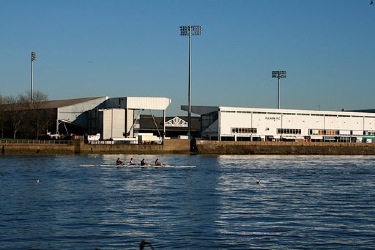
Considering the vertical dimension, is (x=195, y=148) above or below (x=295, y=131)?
below

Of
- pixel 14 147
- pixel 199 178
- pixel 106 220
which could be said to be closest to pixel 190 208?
pixel 106 220

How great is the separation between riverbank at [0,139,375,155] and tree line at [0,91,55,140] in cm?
1479

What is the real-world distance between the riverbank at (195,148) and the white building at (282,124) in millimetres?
5136

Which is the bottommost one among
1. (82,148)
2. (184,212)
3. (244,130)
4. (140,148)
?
(184,212)

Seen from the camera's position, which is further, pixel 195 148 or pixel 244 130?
pixel 244 130

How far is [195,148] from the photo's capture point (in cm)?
13350

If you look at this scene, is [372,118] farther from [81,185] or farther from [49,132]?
[81,185]

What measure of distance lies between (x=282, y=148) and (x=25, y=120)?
5292 centimetres

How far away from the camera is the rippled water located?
30.8 metres

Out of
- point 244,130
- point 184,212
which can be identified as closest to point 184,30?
point 244,130

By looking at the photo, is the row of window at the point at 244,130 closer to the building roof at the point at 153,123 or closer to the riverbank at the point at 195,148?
the riverbank at the point at 195,148

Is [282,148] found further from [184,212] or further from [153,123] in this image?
[184,212]

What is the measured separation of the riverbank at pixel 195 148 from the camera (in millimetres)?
119625

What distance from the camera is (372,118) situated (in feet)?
525
